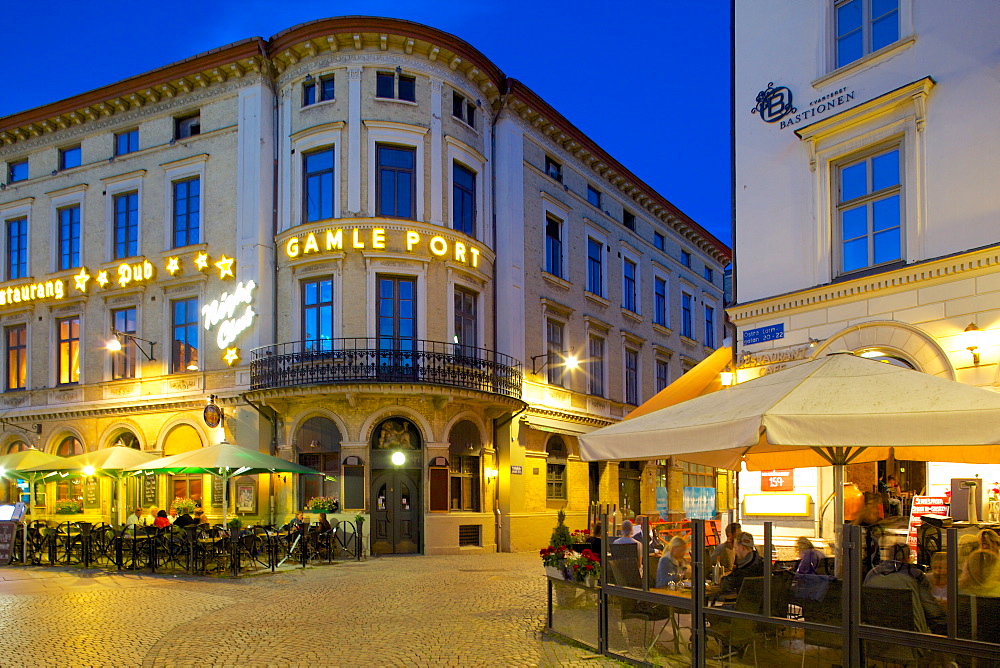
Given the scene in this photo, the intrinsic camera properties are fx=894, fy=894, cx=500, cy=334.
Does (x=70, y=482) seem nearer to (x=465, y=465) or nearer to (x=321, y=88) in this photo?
(x=465, y=465)

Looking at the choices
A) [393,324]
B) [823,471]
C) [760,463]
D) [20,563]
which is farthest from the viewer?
[393,324]

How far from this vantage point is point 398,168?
78.4 feet

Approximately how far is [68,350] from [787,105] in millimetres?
23252

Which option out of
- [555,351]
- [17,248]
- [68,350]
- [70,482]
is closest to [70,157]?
[17,248]

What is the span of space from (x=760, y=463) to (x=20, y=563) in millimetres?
17602

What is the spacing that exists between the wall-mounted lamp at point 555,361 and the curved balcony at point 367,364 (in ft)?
Result: 9.62

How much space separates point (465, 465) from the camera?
24188mm

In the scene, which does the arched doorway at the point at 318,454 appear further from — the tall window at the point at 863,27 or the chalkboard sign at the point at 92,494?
the tall window at the point at 863,27

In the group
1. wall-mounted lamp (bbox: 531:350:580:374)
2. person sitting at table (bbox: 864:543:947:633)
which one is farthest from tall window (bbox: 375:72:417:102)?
person sitting at table (bbox: 864:543:947:633)

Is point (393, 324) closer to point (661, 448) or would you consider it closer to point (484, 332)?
point (484, 332)

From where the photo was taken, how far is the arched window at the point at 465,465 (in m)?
23.7

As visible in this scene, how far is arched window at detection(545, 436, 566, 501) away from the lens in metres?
27.6

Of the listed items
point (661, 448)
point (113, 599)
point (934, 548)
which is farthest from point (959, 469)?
point (113, 599)

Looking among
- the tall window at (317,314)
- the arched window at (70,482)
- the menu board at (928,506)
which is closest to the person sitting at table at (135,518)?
the arched window at (70,482)
